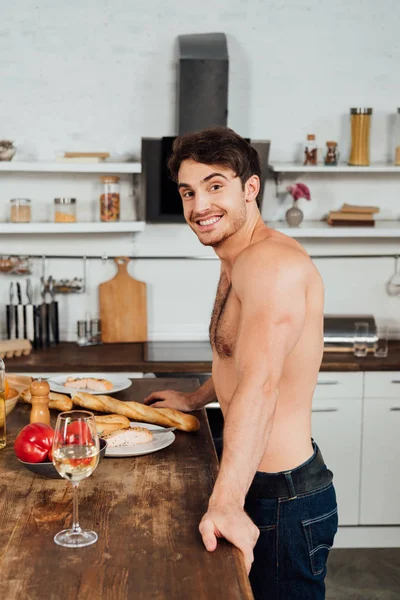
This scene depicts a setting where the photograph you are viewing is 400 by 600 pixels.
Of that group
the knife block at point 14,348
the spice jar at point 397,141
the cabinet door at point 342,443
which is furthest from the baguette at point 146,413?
the spice jar at point 397,141

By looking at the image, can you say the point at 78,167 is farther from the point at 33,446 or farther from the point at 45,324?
the point at 33,446

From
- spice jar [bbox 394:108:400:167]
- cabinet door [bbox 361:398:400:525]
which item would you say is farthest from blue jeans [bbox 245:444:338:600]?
spice jar [bbox 394:108:400:167]

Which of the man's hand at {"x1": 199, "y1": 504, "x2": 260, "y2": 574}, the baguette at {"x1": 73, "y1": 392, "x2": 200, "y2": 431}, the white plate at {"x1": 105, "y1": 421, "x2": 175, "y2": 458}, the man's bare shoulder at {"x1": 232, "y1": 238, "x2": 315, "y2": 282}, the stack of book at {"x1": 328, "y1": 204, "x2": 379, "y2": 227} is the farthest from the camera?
the stack of book at {"x1": 328, "y1": 204, "x2": 379, "y2": 227}

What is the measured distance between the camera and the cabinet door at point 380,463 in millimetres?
3998

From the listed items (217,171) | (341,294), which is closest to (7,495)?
(217,171)

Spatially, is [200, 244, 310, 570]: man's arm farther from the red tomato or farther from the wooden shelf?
the wooden shelf

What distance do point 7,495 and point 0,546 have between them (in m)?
0.28

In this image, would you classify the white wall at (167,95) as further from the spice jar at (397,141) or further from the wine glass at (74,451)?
the wine glass at (74,451)

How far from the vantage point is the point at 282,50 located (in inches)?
175

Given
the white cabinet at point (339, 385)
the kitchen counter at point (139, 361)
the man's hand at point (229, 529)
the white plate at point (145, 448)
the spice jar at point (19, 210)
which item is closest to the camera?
the man's hand at point (229, 529)

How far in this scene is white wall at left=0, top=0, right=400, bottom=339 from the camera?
14.3ft

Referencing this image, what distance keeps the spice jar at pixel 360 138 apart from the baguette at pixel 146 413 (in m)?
2.49

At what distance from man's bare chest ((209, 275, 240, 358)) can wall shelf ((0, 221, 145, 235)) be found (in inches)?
81.8

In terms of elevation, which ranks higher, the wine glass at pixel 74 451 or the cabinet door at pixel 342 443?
the wine glass at pixel 74 451
